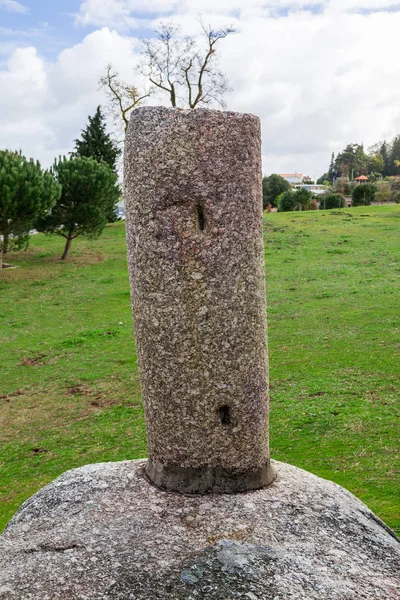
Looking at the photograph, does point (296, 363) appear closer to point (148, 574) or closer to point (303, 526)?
point (303, 526)

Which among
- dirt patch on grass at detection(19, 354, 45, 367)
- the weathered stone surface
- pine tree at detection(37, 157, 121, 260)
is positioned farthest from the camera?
pine tree at detection(37, 157, 121, 260)

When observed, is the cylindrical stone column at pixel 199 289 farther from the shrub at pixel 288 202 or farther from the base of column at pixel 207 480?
the shrub at pixel 288 202

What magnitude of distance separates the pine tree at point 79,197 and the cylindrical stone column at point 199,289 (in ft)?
91.4

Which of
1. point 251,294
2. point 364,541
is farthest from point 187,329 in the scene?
point 364,541

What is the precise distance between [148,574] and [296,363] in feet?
34.7

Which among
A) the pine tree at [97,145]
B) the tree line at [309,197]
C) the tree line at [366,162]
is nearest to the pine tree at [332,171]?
the tree line at [366,162]

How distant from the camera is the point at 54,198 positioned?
100ft

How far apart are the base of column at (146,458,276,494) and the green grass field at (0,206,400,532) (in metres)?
2.67

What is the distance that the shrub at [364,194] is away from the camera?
191ft

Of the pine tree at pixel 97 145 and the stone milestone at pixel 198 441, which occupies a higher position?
the pine tree at pixel 97 145

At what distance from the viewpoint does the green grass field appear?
10477 millimetres

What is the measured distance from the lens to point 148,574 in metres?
4.99

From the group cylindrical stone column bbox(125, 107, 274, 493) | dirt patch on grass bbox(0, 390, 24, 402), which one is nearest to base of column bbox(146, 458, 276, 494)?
cylindrical stone column bbox(125, 107, 274, 493)

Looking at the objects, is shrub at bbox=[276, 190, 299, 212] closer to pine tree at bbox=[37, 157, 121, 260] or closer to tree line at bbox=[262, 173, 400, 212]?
tree line at bbox=[262, 173, 400, 212]
